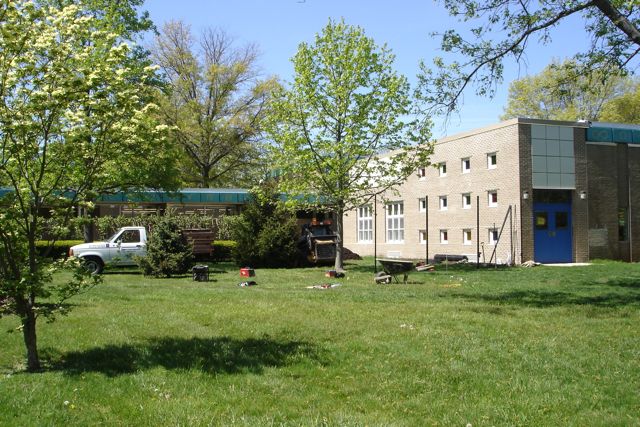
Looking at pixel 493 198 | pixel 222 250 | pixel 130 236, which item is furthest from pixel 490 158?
pixel 130 236

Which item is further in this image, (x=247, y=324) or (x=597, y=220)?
(x=597, y=220)

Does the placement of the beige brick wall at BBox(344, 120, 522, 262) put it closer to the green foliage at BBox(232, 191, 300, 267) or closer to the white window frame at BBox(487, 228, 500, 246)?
the white window frame at BBox(487, 228, 500, 246)

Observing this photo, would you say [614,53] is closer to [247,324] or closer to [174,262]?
[247,324]

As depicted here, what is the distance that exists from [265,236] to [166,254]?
6221 mm

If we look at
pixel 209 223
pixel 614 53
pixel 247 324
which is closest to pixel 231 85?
pixel 209 223

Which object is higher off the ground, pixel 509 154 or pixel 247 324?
pixel 509 154

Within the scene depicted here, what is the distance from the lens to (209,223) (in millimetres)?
35062

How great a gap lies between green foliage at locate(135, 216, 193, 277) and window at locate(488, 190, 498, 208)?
48.3ft

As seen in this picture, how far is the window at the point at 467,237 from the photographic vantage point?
30913 millimetres

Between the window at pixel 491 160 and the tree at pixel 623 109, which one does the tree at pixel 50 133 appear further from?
the tree at pixel 623 109

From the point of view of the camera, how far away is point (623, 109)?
5153 centimetres

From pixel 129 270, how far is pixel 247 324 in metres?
15.8

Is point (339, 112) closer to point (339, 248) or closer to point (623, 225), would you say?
point (339, 248)

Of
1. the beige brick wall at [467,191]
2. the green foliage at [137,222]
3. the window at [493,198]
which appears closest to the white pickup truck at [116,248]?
the green foliage at [137,222]
